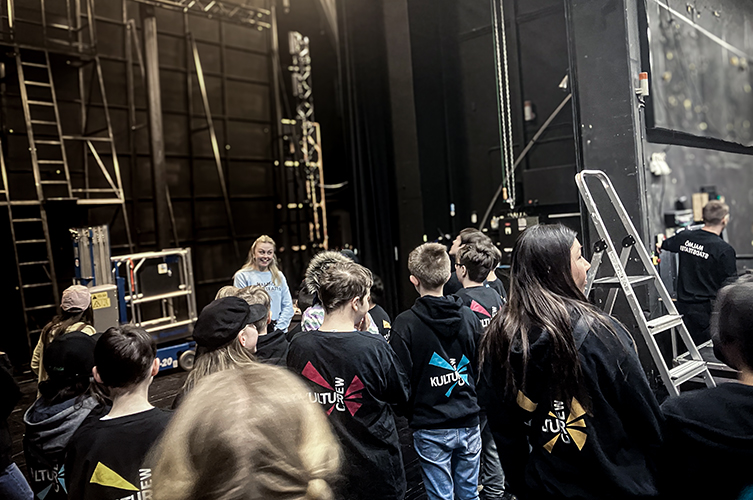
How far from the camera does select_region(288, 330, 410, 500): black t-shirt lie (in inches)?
→ 76.7

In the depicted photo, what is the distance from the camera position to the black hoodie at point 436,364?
227 cm

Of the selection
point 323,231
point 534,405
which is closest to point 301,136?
point 323,231

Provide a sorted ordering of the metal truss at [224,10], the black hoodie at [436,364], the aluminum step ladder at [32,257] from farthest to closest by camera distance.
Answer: the metal truss at [224,10] → the aluminum step ladder at [32,257] → the black hoodie at [436,364]

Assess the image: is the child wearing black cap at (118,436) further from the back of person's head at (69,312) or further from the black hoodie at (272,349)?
the back of person's head at (69,312)

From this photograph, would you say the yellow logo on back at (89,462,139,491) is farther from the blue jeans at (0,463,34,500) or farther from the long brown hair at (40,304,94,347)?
the long brown hair at (40,304,94,347)

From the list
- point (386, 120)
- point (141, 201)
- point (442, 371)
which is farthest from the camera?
point (141, 201)

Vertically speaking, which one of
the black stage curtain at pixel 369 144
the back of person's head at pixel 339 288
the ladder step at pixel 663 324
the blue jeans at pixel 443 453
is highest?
the black stage curtain at pixel 369 144

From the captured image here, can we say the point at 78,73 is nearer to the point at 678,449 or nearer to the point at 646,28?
the point at 646,28

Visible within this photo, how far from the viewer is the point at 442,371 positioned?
2299 mm

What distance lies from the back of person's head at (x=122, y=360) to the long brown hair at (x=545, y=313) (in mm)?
1078

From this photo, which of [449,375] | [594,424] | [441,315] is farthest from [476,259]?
[594,424]

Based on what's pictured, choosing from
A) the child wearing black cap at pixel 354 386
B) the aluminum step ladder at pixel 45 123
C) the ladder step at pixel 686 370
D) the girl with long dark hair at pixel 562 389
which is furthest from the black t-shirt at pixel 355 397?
the aluminum step ladder at pixel 45 123

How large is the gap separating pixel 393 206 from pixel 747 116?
179 inches

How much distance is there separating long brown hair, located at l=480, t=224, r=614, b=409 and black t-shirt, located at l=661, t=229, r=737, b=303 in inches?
129
